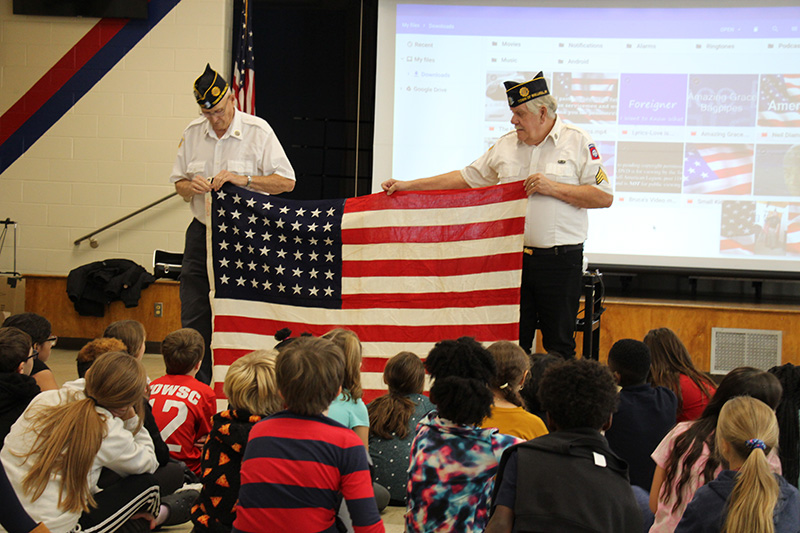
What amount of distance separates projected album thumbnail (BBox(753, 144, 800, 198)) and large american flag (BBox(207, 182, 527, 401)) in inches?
126

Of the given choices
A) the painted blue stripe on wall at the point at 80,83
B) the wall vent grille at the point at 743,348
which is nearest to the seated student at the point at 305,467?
the wall vent grille at the point at 743,348

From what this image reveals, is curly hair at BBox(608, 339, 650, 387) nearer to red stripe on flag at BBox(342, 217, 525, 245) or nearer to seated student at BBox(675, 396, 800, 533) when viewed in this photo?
seated student at BBox(675, 396, 800, 533)

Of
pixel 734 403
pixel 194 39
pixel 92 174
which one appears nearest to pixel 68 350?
pixel 92 174

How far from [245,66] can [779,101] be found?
4454mm

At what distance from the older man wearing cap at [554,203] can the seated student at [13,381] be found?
2217 millimetres

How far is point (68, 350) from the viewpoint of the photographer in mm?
6551

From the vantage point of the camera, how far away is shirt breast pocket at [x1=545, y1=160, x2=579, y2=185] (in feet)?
12.1

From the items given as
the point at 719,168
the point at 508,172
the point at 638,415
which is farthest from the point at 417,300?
the point at 719,168

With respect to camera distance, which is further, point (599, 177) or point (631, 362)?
point (599, 177)

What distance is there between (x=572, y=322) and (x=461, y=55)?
10.6 feet

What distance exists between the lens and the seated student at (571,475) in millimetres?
1635

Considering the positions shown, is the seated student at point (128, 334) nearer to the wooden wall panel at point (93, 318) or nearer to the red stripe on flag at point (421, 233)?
the red stripe on flag at point (421, 233)

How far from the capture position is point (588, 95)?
6.15m

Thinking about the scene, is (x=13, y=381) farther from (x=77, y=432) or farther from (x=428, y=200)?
(x=428, y=200)
